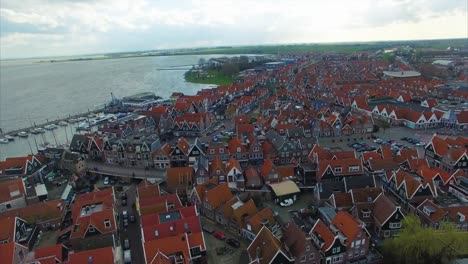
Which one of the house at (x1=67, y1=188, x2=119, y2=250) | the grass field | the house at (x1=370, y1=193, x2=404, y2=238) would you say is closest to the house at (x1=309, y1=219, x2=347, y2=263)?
the house at (x1=370, y1=193, x2=404, y2=238)

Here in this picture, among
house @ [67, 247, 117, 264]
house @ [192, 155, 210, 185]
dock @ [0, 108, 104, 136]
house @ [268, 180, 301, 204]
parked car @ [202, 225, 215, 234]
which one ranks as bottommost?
dock @ [0, 108, 104, 136]

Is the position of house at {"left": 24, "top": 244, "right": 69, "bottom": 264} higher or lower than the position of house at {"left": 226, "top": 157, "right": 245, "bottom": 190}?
higher

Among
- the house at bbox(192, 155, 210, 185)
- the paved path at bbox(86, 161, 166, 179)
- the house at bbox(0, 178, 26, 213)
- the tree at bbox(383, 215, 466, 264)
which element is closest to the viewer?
the tree at bbox(383, 215, 466, 264)

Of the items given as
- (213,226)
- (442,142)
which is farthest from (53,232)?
(442,142)

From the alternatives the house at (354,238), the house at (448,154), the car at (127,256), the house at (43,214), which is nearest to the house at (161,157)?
the house at (43,214)

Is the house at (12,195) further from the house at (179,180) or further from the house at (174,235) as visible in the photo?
the house at (174,235)

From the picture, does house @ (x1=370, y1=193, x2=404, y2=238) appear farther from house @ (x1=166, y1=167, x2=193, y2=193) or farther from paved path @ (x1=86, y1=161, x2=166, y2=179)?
paved path @ (x1=86, y1=161, x2=166, y2=179)
